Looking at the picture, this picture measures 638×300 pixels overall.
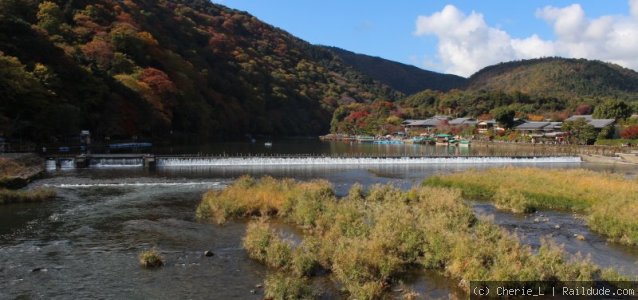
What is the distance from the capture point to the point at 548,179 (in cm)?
2822

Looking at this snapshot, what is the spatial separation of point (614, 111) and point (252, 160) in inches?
2721

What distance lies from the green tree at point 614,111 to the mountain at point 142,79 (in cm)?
6954

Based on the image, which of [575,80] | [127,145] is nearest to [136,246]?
[127,145]

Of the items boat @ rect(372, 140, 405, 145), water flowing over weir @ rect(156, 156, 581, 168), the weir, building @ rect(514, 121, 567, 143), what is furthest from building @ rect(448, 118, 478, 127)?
water flowing over weir @ rect(156, 156, 581, 168)

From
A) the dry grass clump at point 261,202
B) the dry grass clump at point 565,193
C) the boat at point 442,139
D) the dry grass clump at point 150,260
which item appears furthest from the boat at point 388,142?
the dry grass clump at point 150,260

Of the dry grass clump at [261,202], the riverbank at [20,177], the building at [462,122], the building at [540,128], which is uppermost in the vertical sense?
the building at [462,122]

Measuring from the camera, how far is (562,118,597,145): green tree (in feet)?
245

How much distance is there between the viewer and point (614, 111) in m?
86.0

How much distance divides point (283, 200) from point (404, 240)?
850cm

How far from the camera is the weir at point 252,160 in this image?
4219cm

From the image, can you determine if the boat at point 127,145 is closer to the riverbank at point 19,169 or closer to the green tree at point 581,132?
the riverbank at point 19,169

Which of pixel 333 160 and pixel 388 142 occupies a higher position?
pixel 388 142

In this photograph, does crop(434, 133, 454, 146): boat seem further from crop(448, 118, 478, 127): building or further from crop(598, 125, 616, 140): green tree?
crop(598, 125, 616, 140): green tree

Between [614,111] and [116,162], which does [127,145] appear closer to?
[116,162]
